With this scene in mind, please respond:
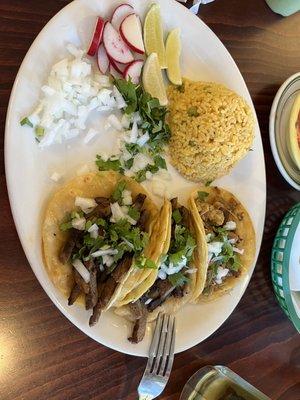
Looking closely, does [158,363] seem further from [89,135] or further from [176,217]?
[89,135]

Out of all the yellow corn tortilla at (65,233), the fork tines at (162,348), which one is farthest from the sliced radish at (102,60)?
the fork tines at (162,348)

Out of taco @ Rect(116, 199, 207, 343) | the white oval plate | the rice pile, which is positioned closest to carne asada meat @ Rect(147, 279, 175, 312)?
taco @ Rect(116, 199, 207, 343)

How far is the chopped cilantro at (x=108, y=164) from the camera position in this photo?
195 centimetres

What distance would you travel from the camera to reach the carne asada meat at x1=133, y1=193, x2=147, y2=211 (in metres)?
1.92

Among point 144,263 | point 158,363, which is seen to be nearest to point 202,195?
point 144,263

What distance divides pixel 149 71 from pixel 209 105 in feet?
0.90

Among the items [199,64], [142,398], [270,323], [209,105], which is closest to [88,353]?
[142,398]

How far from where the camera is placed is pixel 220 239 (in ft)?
6.77

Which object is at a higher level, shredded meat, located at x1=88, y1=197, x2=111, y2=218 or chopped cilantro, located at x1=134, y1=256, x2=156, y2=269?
shredded meat, located at x1=88, y1=197, x2=111, y2=218

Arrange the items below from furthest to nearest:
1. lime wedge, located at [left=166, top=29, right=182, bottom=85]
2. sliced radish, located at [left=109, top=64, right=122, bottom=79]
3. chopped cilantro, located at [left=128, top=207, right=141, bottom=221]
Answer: lime wedge, located at [left=166, top=29, right=182, bottom=85] → sliced radish, located at [left=109, top=64, right=122, bottom=79] → chopped cilantro, located at [left=128, top=207, right=141, bottom=221]

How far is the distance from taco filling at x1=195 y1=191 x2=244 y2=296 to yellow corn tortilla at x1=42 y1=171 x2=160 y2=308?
0.89ft

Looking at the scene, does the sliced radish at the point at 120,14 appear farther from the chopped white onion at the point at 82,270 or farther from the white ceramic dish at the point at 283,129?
the chopped white onion at the point at 82,270

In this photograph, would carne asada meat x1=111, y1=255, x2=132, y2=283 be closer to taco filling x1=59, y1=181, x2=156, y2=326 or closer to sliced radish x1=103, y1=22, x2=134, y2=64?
taco filling x1=59, y1=181, x2=156, y2=326

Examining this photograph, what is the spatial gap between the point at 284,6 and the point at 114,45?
2.97ft
